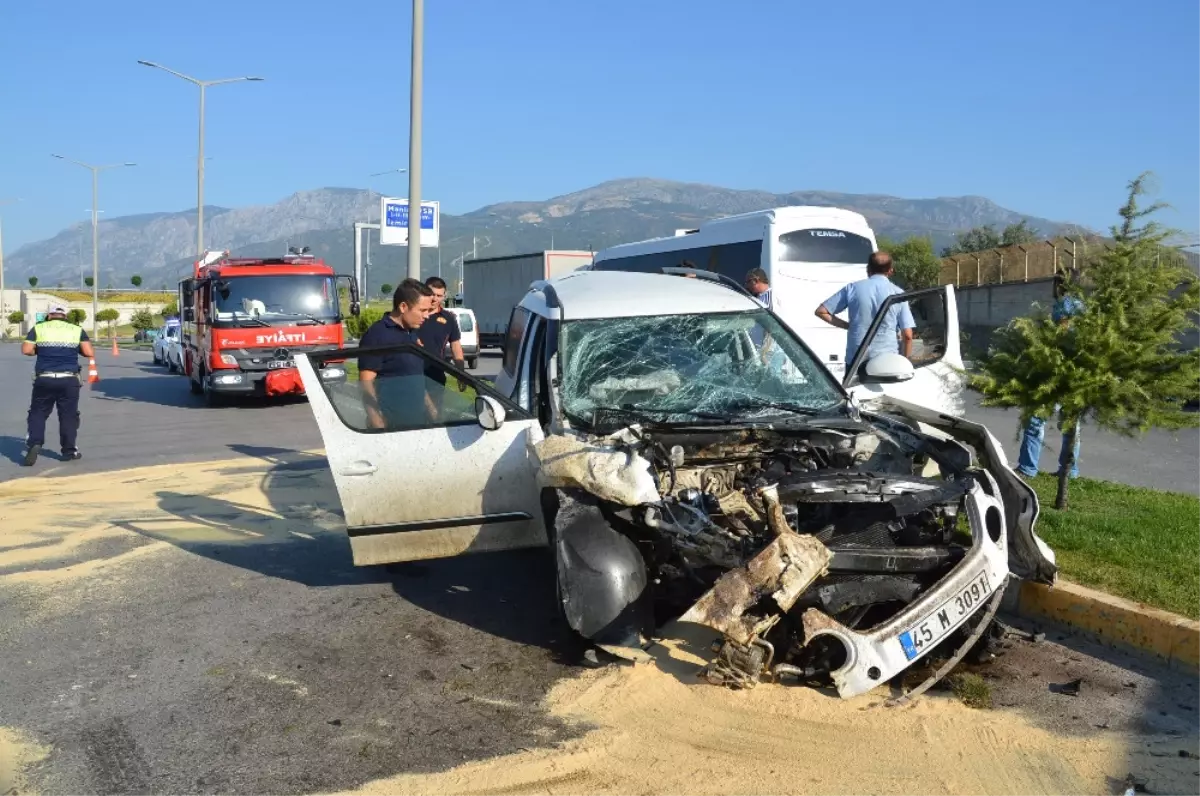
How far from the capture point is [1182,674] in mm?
5102

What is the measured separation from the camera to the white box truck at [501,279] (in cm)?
3645

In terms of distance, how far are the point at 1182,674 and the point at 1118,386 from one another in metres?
2.43

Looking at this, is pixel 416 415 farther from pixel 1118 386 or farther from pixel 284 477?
pixel 284 477

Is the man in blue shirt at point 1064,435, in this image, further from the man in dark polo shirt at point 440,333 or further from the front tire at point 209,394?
the front tire at point 209,394

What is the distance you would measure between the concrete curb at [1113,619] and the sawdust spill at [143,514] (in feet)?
16.8

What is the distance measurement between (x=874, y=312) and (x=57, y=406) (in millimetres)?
9464

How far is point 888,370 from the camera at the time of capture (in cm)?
635

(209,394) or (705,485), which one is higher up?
(705,485)

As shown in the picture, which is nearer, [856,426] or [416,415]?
[856,426]

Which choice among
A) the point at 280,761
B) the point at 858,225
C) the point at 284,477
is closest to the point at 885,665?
the point at 280,761

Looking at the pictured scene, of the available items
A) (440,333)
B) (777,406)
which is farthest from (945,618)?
(440,333)

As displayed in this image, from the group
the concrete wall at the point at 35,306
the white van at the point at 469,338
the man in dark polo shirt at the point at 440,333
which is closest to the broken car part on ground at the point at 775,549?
the man in dark polo shirt at the point at 440,333

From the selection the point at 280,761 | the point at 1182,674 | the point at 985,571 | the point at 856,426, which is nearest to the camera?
the point at 280,761

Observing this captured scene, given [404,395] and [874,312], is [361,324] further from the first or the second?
[404,395]
